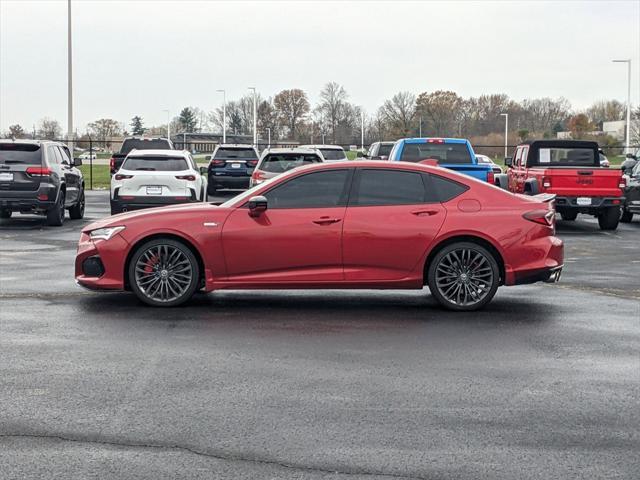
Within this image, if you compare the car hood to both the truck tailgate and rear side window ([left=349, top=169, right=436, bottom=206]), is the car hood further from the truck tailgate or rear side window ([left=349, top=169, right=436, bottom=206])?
the truck tailgate

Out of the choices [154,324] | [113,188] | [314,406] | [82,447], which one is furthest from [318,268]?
[113,188]

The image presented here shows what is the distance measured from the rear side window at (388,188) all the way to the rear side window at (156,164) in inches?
467

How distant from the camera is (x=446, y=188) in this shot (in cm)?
1027

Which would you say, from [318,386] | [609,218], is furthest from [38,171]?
[318,386]

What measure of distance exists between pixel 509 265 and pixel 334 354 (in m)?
2.97

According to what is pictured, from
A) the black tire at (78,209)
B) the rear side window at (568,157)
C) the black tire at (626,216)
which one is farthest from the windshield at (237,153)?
the black tire at (626,216)

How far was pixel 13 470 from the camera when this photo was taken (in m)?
4.82

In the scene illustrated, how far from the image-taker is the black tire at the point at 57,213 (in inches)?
836

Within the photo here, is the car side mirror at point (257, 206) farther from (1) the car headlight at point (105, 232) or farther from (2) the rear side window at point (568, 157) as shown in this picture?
(2) the rear side window at point (568, 157)

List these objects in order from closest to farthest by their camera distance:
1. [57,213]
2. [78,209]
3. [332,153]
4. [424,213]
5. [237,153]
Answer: [424,213] → [57,213] → [78,209] → [237,153] → [332,153]

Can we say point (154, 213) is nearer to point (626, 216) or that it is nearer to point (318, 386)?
point (318, 386)

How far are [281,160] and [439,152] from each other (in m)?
4.22

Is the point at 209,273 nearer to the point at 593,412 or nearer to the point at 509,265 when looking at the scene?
the point at 509,265

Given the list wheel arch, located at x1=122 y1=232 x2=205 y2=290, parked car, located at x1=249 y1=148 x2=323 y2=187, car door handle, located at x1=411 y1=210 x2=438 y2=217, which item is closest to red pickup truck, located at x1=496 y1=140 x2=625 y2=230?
parked car, located at x1=249 y1=148 x2=323 y2=187
